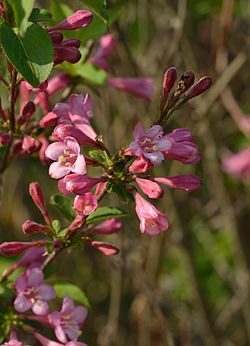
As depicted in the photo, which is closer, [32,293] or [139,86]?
[32,293]

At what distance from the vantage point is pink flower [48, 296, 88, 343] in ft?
5.83

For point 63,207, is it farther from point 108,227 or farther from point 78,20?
point 78,20

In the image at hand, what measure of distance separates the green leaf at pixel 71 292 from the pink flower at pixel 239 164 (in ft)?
6.28

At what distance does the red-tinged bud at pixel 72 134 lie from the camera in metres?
1.60

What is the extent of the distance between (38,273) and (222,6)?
2.04m

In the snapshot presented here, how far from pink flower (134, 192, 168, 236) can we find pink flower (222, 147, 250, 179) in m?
2.18

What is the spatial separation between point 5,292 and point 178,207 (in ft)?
5.97


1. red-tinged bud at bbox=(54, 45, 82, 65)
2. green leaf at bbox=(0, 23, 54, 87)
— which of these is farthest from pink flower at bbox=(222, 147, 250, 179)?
green leaf at bbox=(0, 23, 54, 87)

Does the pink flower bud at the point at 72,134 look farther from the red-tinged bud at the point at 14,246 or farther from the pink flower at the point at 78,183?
the red-tinged bud at the point at 14,246

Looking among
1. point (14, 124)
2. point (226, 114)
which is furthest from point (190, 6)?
point (14, 124)

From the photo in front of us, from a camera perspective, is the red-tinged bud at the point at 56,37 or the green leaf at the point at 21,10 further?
the red-tinged bud at the point at 56,37

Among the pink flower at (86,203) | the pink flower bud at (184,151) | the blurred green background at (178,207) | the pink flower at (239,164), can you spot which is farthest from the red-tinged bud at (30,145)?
the pink flower at (239,164)

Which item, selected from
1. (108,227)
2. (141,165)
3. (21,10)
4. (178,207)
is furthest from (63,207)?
(178,207)

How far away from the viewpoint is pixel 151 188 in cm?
159
